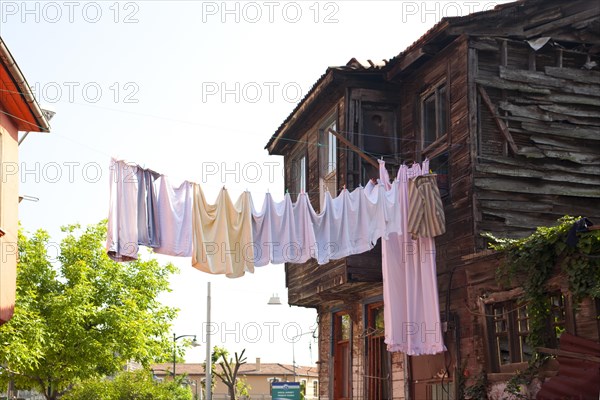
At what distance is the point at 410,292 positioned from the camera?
1515 centimetres

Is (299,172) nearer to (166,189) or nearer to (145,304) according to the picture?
(166,189)

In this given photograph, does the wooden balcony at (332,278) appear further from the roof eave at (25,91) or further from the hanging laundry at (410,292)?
the roof eave at (25,91)

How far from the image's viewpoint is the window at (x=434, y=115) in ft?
54.5

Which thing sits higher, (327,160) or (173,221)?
(327,160)

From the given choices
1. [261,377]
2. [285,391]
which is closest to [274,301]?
[285,391]

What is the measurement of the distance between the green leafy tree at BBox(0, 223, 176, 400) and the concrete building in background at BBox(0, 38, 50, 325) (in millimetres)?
12118

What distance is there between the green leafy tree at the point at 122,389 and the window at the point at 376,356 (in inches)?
670

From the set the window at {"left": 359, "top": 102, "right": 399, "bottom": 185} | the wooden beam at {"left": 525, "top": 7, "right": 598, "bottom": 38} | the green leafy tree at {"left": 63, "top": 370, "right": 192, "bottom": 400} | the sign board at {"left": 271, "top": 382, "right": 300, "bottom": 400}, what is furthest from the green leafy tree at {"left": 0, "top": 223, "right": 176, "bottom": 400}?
the wooden beam at {"left": 525, "top": 7, "right": 598, "bottom": 38}

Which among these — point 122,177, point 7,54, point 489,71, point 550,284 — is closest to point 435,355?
point 550,284

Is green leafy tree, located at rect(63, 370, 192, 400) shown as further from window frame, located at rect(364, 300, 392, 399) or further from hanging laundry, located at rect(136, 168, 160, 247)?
hanging laundry, located at rect(136, 168, 160, 247)

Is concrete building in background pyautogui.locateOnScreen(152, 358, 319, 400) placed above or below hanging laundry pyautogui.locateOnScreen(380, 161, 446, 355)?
below

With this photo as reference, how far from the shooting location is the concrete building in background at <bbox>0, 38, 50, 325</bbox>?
14727 millimetres

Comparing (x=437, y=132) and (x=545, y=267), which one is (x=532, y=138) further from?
(x=545, y=267)

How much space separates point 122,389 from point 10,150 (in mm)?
20692
